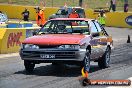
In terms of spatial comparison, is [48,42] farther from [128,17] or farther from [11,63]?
[128,17]

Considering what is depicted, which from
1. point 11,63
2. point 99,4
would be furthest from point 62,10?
point 11,63

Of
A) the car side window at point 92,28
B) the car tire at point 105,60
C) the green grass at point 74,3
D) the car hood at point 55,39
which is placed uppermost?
the car side window at point 92,28

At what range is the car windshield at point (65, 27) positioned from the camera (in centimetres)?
1336

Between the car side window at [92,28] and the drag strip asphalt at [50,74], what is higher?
the car side window at [92,28]

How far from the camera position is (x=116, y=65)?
51.6 ft

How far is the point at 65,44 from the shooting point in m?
12.1

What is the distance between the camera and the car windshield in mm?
13359

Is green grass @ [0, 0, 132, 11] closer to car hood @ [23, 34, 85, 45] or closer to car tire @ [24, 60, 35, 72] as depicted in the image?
car tire @ [24, 60, 35, 72]

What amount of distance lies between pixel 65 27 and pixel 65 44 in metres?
1.51

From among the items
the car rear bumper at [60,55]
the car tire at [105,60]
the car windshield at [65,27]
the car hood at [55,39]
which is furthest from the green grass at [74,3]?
the car rear bumper at [60,55]

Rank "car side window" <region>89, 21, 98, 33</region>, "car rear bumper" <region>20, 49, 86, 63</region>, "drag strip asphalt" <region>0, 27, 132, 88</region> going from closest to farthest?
"drag strip asphalt" <region>0, 27, 132, 88</region>, "car rear bumper" <region>20, 49, 86, 63</region>, "car side window" <region>89, 21, 98, 33</region>

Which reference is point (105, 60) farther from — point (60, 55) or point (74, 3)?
point (74, 3)

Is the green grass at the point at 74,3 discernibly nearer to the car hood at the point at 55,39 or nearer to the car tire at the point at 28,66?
the car tire at the point at 28,66

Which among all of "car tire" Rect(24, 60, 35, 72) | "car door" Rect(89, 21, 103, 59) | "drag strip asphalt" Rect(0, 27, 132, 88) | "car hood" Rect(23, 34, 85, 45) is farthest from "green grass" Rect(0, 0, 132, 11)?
"car hood" Rect(23, 34, 85, 45)
